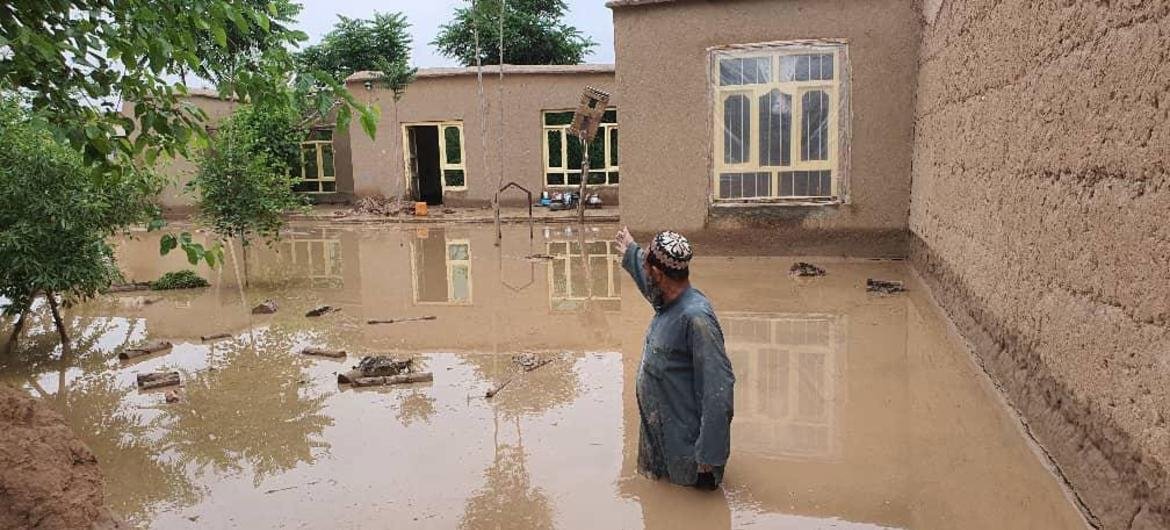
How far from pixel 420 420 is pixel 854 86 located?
25.0ft

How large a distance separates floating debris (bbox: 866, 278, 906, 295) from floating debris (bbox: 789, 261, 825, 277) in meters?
→ 0.87

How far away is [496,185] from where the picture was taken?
18.4 m

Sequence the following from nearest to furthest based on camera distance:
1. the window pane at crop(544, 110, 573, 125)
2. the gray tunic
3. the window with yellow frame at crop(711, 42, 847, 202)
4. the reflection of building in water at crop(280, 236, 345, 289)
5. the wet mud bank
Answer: the wet mud bank, the gray tunic, the reflection of building in water at crop(280, 236, 345, 289), the window with yellow frame at crop(711, 42, 847, 202), the window pane at crop(544, 110, 573, 125)

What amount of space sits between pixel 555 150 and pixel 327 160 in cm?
672

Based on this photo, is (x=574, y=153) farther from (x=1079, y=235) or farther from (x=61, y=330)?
(x=1079, y=235)

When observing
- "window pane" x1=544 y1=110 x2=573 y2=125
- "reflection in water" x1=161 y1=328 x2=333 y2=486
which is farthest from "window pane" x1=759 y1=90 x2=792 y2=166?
"window pane" x1=544 y1=110 x2=573 y2=125

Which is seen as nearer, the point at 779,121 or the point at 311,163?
the point at 779,121

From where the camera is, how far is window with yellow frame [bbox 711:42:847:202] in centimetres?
1034

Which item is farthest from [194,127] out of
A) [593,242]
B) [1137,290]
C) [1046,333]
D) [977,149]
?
[593,242]

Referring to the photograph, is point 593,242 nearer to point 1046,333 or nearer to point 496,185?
point 496,185

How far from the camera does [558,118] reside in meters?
18.4

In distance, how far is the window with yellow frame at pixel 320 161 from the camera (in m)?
21.2

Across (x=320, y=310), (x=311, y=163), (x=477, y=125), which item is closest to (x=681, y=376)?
(x=320, y=310)

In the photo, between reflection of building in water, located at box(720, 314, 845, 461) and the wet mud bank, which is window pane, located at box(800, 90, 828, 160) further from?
the wet mud bank
